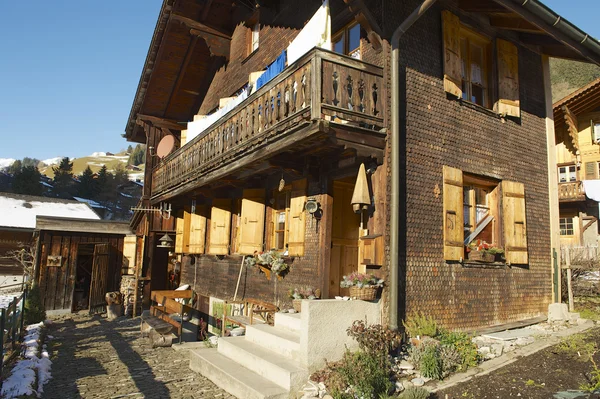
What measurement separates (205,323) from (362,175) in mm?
8730

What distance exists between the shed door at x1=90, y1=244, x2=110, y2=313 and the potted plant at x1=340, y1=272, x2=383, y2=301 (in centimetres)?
1335

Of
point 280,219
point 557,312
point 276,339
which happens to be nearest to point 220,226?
point 280,219

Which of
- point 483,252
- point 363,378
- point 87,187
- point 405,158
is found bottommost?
point 363,378

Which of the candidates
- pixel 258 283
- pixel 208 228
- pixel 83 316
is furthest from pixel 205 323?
pixel 83 316

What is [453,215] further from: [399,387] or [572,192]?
[572,192]

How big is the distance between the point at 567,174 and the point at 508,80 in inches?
856

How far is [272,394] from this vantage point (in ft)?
19.8

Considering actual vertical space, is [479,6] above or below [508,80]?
above

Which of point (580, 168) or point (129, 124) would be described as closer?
point (129, 124)

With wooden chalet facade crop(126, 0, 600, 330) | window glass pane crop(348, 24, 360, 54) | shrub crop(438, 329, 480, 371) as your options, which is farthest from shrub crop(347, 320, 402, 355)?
window glass pane crop(348, 24, 360, 54)

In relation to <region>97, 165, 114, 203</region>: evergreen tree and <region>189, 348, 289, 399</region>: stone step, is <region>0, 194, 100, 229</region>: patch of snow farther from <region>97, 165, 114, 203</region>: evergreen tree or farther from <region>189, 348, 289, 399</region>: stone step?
<region>97, 165, 114, 203</region>: evergreen tree

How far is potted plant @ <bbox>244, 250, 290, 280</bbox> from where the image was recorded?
960 cm

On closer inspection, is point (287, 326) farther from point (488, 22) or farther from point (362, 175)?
point (488, 22)

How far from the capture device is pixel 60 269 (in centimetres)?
1739
